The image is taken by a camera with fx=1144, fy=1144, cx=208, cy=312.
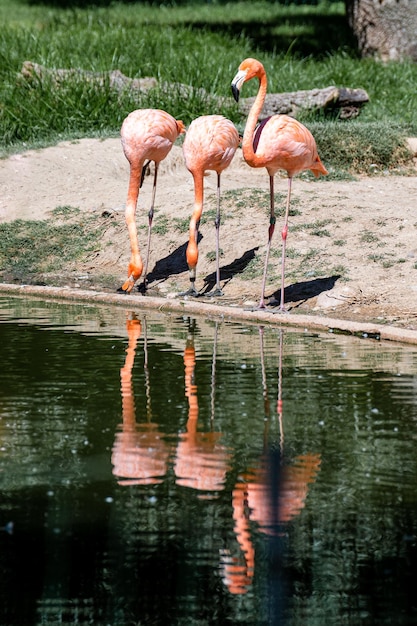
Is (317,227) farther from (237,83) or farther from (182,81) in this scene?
(182,81)

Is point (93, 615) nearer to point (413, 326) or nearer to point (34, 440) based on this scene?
point (34, 440)

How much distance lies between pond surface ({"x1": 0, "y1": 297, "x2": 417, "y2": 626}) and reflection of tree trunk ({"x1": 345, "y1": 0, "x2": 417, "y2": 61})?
10.6 metres

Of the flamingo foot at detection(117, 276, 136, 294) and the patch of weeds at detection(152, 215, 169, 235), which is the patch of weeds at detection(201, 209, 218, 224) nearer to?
the patch of weeds at detection(152, 215, 169, 235)

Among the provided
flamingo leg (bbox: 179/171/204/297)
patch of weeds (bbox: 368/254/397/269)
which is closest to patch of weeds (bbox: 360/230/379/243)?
patch of weeds (bbox: 368/254/397/269)

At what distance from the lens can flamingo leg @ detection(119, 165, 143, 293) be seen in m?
7.89

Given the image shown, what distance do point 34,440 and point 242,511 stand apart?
113 cm

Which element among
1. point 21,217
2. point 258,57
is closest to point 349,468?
point 21,217

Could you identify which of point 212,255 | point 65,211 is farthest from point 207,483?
point 65,211

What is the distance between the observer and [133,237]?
8070 millimetres

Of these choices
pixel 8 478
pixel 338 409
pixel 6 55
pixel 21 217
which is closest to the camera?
pixel 8 478

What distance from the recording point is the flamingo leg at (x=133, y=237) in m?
7.89

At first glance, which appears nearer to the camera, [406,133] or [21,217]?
[21,217]

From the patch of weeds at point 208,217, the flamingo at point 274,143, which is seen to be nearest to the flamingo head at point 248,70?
the flamingo at point 274,143

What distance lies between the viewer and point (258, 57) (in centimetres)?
1605
